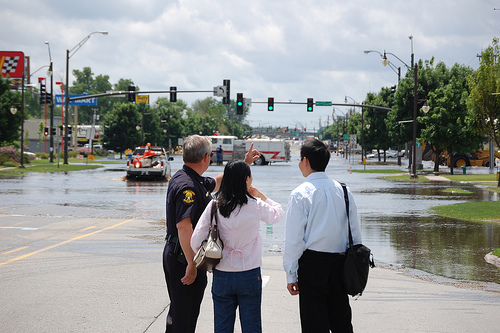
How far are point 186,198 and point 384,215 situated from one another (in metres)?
14.2

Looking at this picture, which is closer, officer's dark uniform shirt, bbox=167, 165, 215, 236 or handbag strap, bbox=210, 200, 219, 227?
handbag strap, bbox=210, 200, 219, 227

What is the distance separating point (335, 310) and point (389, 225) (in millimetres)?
11421

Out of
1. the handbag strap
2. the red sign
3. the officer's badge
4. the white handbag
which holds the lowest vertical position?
the white handbag

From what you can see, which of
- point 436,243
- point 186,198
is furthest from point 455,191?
point 186,198

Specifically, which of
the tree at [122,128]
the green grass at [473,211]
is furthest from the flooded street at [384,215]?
the tree at [122,128]

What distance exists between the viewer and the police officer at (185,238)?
16.2 feet

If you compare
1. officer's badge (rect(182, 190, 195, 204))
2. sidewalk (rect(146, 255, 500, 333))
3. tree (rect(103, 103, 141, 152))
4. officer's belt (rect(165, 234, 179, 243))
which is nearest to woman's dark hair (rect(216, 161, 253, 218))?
officer's badge (rect(182, 190, 195, 204))

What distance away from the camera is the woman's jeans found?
15.6 ft

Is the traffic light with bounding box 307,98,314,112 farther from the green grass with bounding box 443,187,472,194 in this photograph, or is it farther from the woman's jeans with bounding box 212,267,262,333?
the woman's jeans with bounding box 212,267,262,333

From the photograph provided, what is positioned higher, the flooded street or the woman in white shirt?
the woman in white shirt

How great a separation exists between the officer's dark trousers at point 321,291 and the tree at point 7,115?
156 feet

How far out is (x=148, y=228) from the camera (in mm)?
14859

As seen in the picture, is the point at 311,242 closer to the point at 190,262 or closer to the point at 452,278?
the point at 190,262

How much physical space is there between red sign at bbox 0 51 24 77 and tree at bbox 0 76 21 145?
26879 mm
